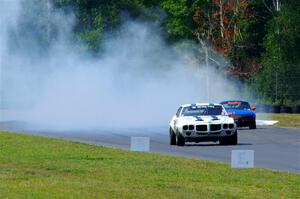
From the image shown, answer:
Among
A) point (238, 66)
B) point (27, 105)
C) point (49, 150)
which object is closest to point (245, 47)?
point (238, 66)

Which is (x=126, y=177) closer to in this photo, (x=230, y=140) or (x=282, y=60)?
(x=230, y=140)

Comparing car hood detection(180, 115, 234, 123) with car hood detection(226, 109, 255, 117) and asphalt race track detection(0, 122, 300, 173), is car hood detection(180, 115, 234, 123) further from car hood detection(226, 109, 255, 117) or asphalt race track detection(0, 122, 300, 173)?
car hood detection(226, 109, 255, 117)

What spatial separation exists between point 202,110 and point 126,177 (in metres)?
15.1

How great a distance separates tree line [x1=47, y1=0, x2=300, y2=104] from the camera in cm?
7612

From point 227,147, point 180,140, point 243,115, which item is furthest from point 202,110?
point 243,115

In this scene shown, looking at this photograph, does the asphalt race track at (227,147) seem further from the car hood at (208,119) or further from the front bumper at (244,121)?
the car hood at (208,119)

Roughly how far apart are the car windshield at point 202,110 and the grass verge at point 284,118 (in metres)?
16.3

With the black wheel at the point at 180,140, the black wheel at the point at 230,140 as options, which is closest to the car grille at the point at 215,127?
the black wheel at the point at 230,140

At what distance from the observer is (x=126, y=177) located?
1997 cm

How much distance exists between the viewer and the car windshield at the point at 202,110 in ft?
113

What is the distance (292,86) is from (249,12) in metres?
16.1

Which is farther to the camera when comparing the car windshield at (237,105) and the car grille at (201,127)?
the car windshield at (237,105)

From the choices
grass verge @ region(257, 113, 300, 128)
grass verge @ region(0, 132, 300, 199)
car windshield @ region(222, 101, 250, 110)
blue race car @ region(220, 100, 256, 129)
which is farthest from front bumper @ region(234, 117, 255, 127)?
grass verge @ region(0, 132, 300, 199)

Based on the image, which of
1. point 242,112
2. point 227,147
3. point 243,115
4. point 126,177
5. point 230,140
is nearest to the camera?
point 126,177
